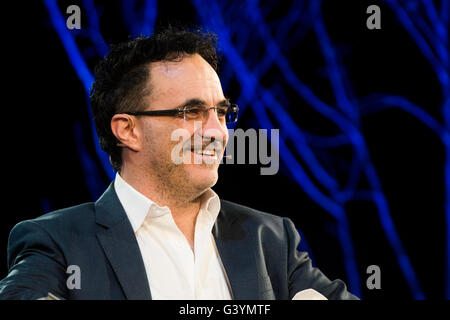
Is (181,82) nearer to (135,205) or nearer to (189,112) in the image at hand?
(189,112)

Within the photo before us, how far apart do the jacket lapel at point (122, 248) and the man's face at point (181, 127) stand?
24cm

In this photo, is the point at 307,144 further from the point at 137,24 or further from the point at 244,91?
the point at 137,24

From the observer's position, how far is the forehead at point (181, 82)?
2.15 metres

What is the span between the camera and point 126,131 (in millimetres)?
2244

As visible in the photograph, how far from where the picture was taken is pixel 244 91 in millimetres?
3256

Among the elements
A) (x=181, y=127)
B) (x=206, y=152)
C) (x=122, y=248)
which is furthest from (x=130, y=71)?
(x=122, y=248)

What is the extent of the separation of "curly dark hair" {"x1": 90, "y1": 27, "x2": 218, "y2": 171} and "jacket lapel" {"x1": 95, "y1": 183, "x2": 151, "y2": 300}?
331 millimetres

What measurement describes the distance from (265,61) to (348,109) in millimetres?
626

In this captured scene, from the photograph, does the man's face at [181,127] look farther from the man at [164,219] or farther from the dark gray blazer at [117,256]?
the dark gray blazer at [117,256]

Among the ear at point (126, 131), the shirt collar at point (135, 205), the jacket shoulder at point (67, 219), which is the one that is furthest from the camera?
the ear at point (126, 131)

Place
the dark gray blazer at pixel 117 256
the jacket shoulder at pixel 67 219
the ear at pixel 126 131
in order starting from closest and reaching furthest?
the dark gray blazer at pixel 117 256, the jacket shoulder at pixel 67 219, the ear at pixel 126 131

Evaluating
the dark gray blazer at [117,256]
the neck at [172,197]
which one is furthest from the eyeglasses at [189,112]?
the dark gray blazer at [117,256]

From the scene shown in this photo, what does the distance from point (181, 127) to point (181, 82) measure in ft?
0.63
